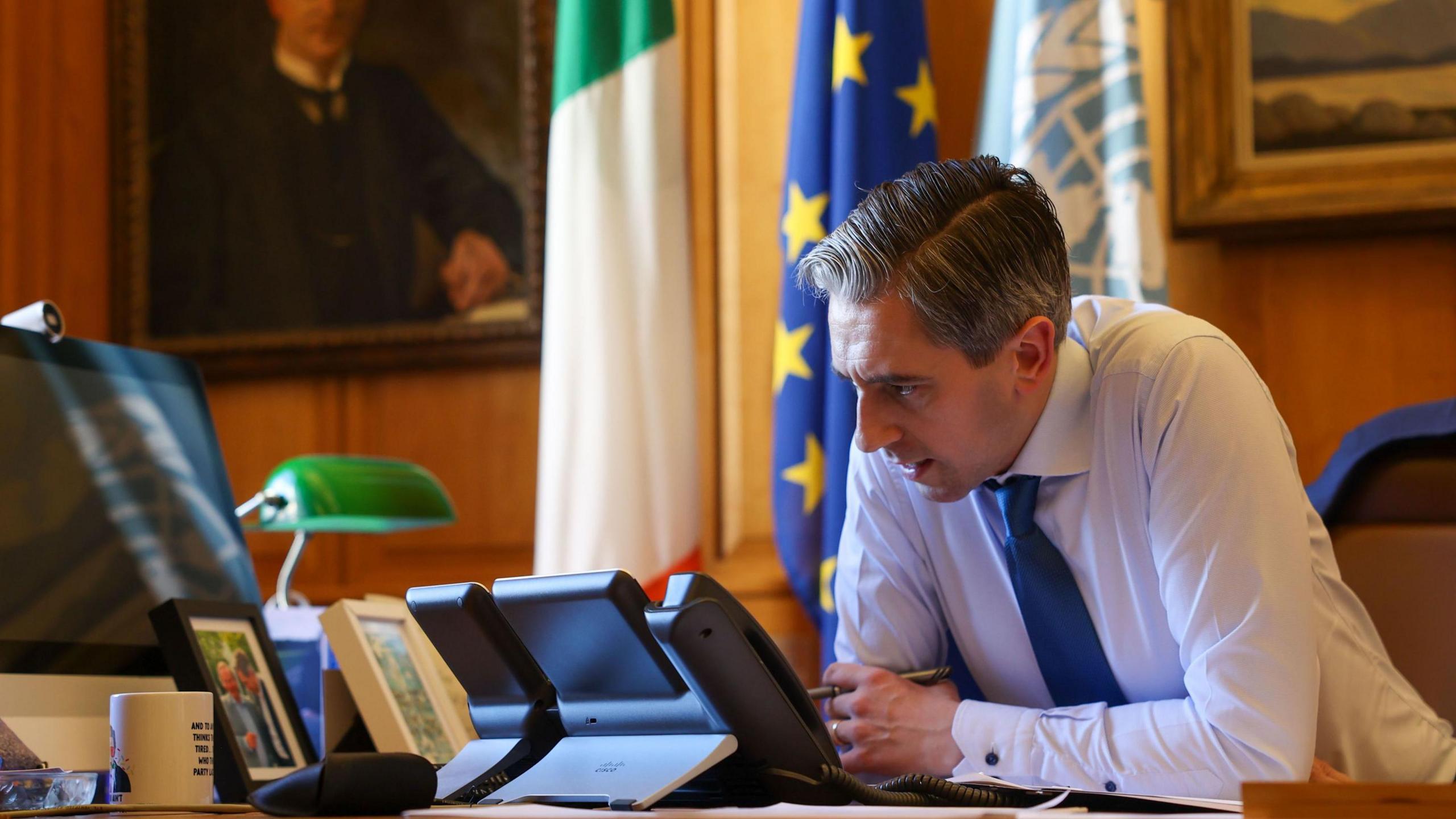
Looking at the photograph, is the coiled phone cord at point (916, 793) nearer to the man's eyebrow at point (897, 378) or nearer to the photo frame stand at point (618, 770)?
the photo frame stand at point (618, 770)

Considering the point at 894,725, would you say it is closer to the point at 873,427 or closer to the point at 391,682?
the point at 873,427

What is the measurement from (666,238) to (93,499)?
64.5 inches

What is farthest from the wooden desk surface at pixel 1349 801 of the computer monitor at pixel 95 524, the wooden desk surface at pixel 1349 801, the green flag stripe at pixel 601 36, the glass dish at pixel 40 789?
the green flag stripe at pixel 601 36

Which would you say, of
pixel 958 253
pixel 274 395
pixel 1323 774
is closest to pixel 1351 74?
pixel 958 253

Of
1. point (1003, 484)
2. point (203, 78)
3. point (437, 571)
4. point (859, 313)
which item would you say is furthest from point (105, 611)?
point (203, 78)

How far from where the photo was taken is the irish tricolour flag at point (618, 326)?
294 cm

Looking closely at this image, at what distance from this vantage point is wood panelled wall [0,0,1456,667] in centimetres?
278

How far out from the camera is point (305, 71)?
12.1 ft

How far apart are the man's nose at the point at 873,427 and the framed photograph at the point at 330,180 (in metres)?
1.94

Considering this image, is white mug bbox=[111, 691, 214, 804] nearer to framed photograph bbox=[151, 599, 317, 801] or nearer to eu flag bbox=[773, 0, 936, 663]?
framed photograph bbox=[151, 599, 317, 801]

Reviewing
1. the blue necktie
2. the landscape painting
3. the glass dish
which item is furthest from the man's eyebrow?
the landscape painting

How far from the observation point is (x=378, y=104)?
3617 mm

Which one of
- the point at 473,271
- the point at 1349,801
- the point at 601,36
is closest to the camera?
the point at 1349,801

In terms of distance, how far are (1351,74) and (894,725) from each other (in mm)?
1872
